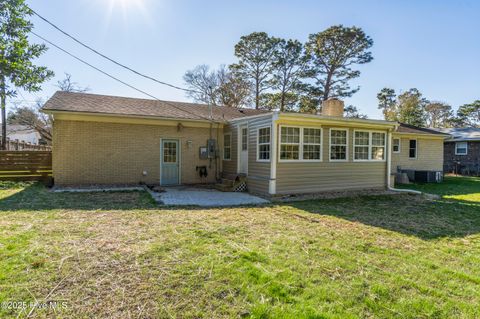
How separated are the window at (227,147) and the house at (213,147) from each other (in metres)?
0.04

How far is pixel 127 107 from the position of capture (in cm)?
1180

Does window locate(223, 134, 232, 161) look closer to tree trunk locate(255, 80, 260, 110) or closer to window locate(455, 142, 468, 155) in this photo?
tree trunk locate(255, 80, 260, 110)

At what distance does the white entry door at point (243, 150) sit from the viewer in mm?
10977

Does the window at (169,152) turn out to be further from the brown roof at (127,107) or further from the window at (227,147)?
the window at (227,147)

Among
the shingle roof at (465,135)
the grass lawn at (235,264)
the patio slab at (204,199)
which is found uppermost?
the shingle roof at (465,135)

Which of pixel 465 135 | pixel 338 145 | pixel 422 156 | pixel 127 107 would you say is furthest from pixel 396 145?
pixel 127 107

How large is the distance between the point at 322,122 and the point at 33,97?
844 inches

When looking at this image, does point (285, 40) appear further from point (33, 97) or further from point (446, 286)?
point (446, 286)

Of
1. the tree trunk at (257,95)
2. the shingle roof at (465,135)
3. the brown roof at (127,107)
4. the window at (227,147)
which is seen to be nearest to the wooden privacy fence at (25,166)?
the brown roof at (127,107)

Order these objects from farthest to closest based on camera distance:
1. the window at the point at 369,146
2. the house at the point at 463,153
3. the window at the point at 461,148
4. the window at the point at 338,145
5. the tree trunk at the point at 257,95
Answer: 1. the tree trunk at the point at 257,95
2. the window at the point at 461,148
3. the house at the point at 463,153
4. the window at the point at 369,146
5. the window at the point at 338,145

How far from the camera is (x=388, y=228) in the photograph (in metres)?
5.68

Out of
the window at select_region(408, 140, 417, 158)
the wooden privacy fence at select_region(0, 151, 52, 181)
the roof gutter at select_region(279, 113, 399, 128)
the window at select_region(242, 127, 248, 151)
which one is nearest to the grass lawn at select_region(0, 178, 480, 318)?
the roof gutter at select_region(279, 113, 399, 128)

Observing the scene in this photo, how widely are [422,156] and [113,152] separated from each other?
16832 mm

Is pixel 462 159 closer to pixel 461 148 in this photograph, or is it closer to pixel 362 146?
pixel 461 148
